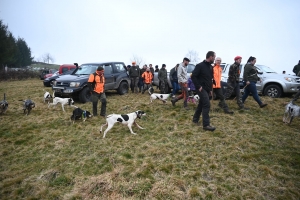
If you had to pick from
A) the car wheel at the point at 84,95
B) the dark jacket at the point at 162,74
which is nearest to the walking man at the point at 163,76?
the dark jacket at the point at 162,74

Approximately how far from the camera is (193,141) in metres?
4.24

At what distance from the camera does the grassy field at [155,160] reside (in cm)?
279

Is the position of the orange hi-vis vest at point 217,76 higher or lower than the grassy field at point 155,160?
higher

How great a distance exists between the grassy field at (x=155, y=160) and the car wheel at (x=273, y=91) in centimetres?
323

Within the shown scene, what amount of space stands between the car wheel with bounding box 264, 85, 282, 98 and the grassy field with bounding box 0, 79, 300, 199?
10.6 feet

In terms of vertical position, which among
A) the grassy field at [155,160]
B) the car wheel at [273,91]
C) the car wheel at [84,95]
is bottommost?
the grassy field at [155,160]

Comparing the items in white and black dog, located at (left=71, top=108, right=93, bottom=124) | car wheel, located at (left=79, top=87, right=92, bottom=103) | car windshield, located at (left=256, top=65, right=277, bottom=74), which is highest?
car windshield, located at (left=256, top=65, right=277, bottom=74)

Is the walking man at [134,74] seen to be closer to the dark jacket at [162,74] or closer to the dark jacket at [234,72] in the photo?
the dark jacket at [162,74]

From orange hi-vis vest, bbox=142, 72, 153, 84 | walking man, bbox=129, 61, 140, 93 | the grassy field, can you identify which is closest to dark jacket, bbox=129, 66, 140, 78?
walking man, bbox=129, 61, 140, 93

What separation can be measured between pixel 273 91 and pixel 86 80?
8252 millimetres

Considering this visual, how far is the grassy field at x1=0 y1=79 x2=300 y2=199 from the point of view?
279cm

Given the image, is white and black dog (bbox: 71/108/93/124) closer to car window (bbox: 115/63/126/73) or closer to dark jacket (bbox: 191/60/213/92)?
dark jacket (bbox: 191/60/213/92)

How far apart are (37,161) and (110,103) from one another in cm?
478

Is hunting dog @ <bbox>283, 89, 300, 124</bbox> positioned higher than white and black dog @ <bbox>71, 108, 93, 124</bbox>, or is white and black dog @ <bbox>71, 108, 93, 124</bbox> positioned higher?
hunting dog @ <bbox>283, 89, 300, 124</bbox>
